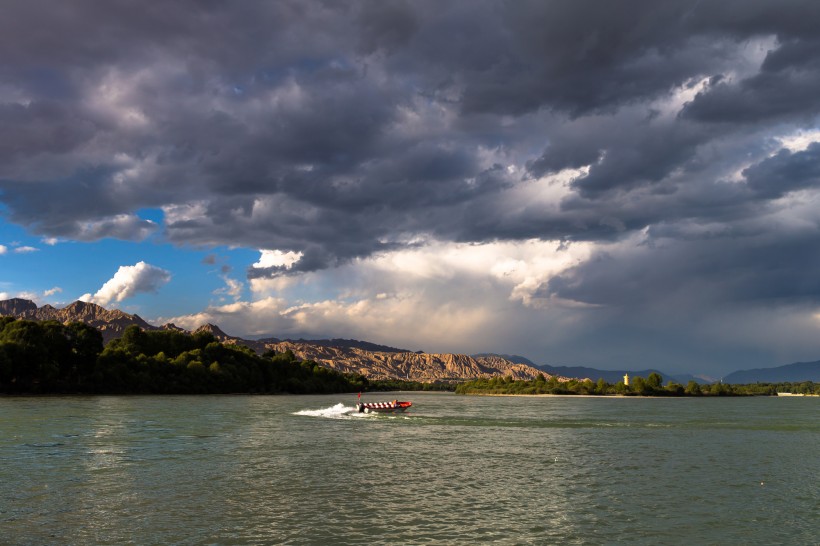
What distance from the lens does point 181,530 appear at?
96.0ft

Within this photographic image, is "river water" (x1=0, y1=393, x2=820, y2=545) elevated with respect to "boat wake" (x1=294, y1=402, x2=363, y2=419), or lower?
elevated

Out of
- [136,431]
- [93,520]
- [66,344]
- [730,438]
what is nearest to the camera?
[93,520]

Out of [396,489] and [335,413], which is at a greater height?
[396,489]

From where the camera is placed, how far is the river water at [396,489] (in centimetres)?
2972

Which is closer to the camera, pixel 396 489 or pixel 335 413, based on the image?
pixel 396 489

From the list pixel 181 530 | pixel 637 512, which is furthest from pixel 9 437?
pixel 637 512

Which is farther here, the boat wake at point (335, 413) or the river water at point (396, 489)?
the boat wake at point (335, 413)

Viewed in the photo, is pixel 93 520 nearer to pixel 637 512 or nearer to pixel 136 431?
pixel 637 512

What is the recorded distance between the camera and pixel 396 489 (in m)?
40.7

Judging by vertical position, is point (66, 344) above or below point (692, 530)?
above

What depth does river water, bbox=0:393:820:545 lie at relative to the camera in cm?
2972

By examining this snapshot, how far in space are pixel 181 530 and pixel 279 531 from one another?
4316mm

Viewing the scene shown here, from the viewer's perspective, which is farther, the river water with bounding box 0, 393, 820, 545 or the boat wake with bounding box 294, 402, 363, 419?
the boat wake with bounding box 294, 402, 363, 419

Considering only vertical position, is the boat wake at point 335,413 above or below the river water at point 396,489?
below
